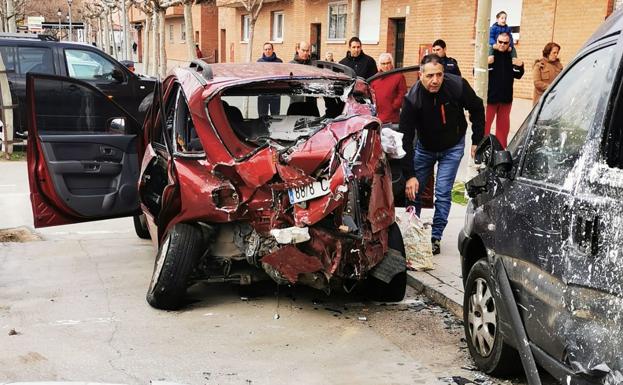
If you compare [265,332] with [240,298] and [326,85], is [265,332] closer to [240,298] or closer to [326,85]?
[240,298]

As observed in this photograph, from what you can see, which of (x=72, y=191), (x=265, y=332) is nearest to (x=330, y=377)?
(x=265, y=332)

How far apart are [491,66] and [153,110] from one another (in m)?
6.24

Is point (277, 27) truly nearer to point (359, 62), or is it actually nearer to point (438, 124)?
point (359, 62)

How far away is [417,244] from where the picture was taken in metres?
6.68

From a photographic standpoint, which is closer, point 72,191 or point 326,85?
point 326,85

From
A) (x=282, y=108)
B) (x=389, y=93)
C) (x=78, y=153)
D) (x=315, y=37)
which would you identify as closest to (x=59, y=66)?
(x=389, y=93)

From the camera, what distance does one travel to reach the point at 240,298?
6.07 metres

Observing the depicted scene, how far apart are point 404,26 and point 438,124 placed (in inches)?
656

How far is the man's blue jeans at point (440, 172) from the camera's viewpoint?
690 cm

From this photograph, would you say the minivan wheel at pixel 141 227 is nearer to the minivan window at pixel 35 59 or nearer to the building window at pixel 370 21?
the minivan window at pixel 35 59

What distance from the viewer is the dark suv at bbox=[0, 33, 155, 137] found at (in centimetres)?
1408

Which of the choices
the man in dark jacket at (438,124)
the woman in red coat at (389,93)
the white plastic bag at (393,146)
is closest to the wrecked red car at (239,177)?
the white plastic bag at (393,146)

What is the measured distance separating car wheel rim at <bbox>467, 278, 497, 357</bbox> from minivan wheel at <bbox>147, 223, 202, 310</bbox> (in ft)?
6.80

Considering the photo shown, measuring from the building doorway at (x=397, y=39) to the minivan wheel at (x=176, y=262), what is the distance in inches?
716
